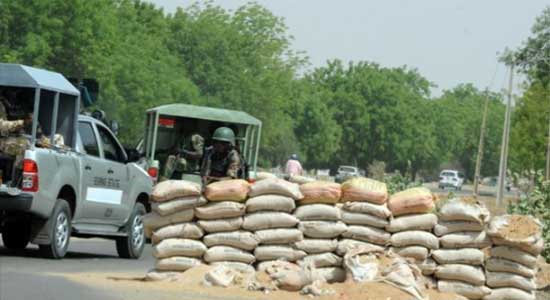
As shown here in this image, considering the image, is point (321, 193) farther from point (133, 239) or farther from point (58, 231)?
point (133, 239)

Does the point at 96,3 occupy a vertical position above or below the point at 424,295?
above

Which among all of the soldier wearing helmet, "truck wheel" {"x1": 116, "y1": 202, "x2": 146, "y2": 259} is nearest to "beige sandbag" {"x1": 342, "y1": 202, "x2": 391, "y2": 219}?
the soldier wearing helmet

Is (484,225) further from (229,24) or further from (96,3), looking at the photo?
(229,24)

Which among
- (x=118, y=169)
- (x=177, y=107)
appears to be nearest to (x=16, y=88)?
(x=118, y=169)

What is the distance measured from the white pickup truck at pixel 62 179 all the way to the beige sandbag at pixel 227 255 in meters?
2.99

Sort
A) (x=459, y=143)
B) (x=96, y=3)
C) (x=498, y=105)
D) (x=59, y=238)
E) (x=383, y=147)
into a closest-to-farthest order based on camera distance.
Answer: (x=59, y=238), (x=96, y=3), (x=383, y=147), (x=459, y=143), (x=498, y=105)

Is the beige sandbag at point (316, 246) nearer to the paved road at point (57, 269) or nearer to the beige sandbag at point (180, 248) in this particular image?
the beige sandbag at point (180, 248)

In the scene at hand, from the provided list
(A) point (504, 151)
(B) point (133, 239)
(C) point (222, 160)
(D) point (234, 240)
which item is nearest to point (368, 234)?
(D) point (234, 240)

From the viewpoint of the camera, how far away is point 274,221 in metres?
15.8

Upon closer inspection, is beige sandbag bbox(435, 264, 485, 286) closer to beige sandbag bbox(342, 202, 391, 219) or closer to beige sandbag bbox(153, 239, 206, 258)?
beige sandbag bbox(342, 202, 391, 219)

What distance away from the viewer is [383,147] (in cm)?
12625

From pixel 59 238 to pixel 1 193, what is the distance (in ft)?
4.81

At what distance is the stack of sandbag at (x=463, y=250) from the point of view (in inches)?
617

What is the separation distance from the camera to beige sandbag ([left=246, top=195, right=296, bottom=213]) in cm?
1585
